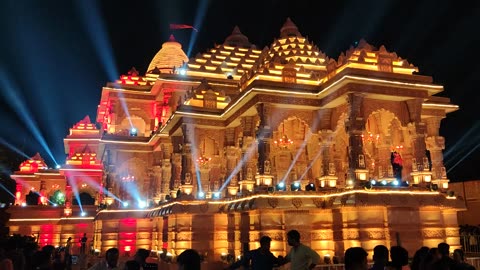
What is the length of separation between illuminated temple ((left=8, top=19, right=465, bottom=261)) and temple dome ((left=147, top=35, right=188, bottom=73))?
3839mm

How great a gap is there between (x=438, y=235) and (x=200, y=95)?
13.8m

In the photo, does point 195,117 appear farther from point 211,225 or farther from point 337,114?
point 337,114

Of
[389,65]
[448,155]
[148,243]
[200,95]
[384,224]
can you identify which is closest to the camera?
[384,224]

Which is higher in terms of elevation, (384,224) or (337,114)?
(337,114)

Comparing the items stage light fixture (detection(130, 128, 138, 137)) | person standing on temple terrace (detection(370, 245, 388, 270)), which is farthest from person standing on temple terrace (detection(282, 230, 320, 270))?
stage light fixture (detection(130, 128, 138, 137))

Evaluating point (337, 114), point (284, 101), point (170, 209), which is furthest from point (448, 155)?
point (170, 209)

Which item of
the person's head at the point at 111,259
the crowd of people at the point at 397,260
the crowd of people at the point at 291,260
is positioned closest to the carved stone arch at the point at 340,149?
the crowd of people at the point at 291,260

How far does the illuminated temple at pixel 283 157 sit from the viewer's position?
17.8 meters

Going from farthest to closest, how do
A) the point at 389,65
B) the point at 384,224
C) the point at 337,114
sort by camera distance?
the point at 337,114 → the point at 389,65 → the point at 384,224

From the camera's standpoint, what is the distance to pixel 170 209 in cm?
2258

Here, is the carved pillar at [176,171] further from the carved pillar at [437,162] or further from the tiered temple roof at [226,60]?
the carved pillar at [437,162]

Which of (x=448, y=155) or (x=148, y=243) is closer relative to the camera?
(x=148, y=243)

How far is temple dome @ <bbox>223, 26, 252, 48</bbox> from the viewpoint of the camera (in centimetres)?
3350

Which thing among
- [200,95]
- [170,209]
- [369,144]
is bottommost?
[170,209]
